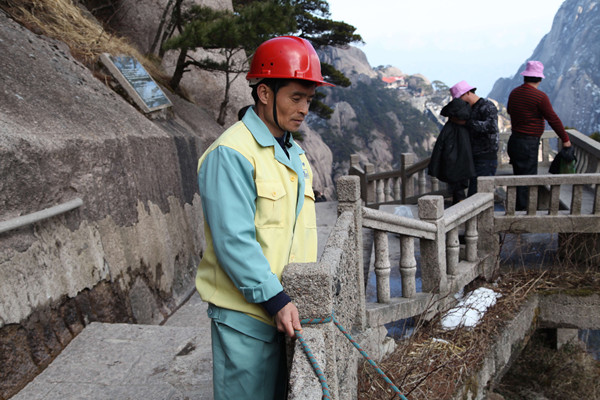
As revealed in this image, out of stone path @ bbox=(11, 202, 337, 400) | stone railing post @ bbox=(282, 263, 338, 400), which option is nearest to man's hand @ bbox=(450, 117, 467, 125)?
stone path @ bbox=(11, 202, 337, 400)

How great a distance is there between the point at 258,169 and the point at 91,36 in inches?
201

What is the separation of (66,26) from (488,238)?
18.6 ft

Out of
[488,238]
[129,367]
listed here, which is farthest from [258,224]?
[488,238]

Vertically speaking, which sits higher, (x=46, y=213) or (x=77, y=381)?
(x=46, y=213)

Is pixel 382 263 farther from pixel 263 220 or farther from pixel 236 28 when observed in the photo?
pixel 236 28

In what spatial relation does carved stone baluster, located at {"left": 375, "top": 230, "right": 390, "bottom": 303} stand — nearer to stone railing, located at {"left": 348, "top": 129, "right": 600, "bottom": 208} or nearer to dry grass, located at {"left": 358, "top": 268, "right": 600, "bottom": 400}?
dry grass, located at {"left": 358, "top": 268, "right": 600, "bottom": 400}

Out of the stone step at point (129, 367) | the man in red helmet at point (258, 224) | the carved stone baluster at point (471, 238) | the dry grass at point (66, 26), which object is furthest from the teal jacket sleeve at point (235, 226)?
the carved stone baluster at point (471, 238)

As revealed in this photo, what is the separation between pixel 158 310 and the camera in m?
4.80

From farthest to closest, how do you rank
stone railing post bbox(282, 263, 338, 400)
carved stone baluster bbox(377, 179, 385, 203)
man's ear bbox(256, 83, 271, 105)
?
carved stone baluster bbox(377, 179, 385, 203) < man's ear bbox(256, 83, 271, 105) < stone railing post bbox(282, 263, 338, 400)

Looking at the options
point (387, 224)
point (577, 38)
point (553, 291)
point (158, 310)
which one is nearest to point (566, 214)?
point (553, 291)

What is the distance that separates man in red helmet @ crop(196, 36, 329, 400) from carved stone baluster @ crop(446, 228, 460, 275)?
3.43 metres

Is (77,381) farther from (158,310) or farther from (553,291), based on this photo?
(553,291)

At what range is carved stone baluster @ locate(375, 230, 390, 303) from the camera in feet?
14.1

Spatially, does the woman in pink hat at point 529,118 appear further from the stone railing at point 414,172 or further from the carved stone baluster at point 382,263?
the carved stone baluster at point 382,263
